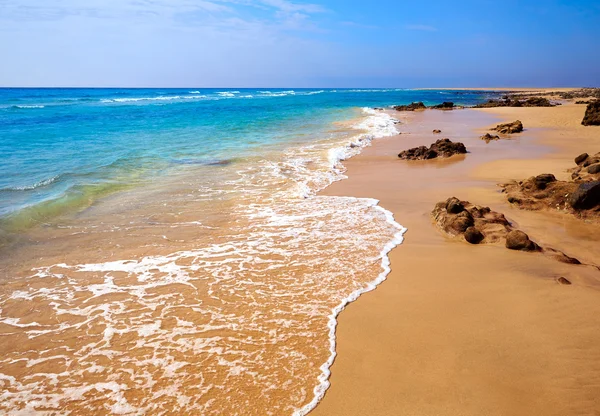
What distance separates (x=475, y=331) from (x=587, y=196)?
4.55m

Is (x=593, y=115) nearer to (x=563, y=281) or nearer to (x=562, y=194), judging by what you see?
(x=562, y=194)

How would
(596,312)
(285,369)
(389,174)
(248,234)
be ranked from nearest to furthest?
1. (285,369)
2. (596,312)
3. (248,234)
4. (389,174)

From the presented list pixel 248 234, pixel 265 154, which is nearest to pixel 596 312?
pixel 248 234

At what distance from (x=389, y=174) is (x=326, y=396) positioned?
8.82 meters

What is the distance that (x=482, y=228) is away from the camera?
21.4 feet

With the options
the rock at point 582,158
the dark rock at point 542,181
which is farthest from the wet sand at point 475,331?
the rock at point 582,158

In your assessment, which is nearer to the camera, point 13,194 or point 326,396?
point 326,396

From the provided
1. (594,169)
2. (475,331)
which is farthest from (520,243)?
(594,169)

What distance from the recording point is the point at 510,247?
232 inches

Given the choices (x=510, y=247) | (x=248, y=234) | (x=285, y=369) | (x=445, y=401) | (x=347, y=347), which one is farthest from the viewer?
(x=248, y=234)

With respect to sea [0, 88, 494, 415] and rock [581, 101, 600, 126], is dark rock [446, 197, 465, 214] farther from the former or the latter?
rock [581, 101, 600, 126]

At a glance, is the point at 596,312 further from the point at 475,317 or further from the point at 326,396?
the point at 326,396

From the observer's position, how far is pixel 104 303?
4828 mm

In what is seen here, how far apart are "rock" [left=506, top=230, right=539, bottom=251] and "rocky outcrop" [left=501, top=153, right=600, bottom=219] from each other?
185 centimetres
